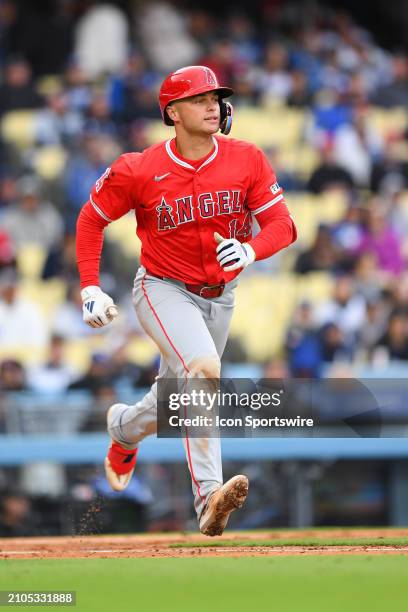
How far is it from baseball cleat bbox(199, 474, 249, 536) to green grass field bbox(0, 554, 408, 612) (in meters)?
0.18

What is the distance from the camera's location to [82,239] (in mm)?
6746

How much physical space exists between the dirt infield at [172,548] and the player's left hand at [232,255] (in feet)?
4.30

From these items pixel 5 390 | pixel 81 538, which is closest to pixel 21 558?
pixel 81 538

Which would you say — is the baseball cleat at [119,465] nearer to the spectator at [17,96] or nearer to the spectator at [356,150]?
the spectator at [356,150]

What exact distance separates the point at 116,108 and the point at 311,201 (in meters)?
2.39

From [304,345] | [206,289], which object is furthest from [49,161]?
[206,289]

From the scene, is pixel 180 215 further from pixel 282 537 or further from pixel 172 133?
pixel 172 133

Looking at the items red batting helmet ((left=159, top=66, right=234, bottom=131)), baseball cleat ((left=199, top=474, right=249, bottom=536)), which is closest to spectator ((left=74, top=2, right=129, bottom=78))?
red batting helmet ((left=159, top=66, right=234, bottom=131))

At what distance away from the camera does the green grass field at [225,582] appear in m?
4.83

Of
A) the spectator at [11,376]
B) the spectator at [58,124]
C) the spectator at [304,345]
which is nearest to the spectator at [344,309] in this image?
the spectator at [304,345]

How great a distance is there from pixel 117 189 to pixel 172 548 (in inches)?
71.3

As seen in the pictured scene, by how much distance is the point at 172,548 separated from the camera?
22.8 feet

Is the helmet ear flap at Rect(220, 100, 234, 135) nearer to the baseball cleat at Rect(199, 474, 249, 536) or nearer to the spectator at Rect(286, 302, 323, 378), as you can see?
the baseball cleat at Rect(199, 474, 249, 536)

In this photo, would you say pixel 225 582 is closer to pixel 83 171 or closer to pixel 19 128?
pixel 83 171
